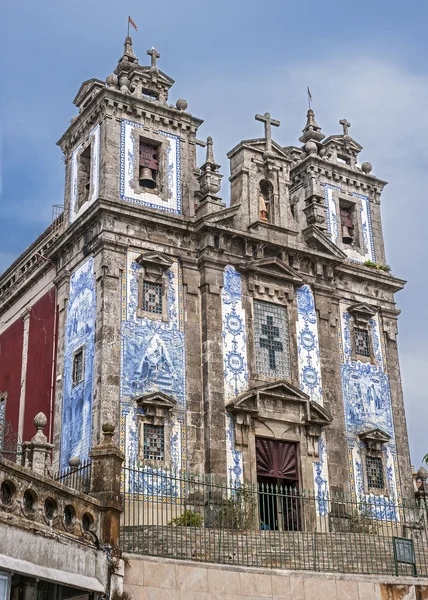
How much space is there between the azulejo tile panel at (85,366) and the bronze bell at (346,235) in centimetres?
1054

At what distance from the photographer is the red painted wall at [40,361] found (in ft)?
96.0

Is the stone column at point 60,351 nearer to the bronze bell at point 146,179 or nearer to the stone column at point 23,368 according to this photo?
the stone column at point 23,368

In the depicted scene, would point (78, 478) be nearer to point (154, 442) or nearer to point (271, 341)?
point (154, 442)

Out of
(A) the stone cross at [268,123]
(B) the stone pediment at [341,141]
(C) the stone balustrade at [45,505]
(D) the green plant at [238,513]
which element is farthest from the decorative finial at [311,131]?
(C) the stone balustrade at [45,505]

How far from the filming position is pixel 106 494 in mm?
16234

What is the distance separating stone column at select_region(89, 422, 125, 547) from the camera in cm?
1603

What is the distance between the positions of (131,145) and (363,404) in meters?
11.5

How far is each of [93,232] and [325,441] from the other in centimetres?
977

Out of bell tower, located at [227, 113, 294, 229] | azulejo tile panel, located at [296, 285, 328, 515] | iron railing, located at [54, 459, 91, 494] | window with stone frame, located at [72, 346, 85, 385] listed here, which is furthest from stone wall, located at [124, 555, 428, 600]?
bell tower, located at [227, 113, 294, 229]

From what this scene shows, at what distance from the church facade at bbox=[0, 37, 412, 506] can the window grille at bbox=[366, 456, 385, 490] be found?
1.8 inches

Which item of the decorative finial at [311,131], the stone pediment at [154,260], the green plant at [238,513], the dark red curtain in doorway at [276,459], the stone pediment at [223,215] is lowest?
the green plant at [238,513]

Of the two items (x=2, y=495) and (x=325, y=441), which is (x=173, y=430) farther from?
(x=2, y=495)

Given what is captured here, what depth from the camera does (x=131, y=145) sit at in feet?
97.1

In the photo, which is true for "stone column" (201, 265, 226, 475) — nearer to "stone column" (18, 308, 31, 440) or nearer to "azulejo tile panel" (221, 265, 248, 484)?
"azulejo tile panel" (221, 265, 248, 484)
